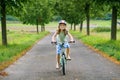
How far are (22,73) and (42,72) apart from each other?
0.75 m

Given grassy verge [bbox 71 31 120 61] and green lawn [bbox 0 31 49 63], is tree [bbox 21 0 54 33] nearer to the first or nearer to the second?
green lawn [bbox 0 31 49 63]

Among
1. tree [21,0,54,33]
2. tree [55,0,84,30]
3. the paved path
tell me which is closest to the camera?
the paved path

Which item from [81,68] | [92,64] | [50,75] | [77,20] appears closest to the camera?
[50,75]

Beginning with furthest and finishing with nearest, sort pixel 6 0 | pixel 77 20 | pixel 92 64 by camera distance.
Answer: pixel 77 20 < pixel 6 0 < pixel 92 64

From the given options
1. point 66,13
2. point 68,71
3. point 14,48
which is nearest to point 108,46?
point 14,48

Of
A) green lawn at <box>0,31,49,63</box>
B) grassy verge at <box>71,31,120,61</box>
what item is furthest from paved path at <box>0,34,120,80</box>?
grassy verge at <box>71,31,120,61</box>

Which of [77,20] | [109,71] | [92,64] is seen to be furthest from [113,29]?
[77,20]

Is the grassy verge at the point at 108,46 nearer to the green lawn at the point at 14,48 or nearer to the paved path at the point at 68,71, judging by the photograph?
the paved path at the point at 68,71

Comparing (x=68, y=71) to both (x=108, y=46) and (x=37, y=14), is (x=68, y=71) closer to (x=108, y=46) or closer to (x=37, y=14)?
(x=108, y=46)

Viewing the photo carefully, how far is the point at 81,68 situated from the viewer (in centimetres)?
1583

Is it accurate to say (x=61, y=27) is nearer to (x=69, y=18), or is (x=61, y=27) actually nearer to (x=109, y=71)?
(x=109, y=71)

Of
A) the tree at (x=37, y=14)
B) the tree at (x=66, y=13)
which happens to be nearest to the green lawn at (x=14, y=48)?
the tree at (x=37, y=14)

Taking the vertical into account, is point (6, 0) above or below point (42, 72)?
above

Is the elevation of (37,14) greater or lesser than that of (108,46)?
greater
